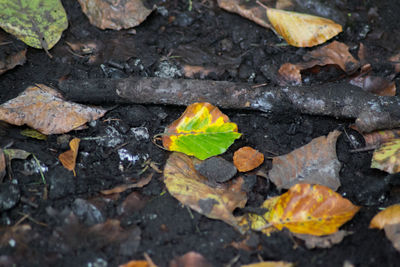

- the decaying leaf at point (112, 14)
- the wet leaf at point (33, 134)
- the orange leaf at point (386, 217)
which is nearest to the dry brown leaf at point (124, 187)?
the wet leaf at point (33, 134)

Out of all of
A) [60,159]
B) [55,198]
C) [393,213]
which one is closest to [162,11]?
[60,159]

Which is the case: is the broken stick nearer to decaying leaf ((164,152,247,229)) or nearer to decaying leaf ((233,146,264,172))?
decaying leaf ((233,146,264,172))

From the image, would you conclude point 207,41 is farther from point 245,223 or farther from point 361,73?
point 245,223

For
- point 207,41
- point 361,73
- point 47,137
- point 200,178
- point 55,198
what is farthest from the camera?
point 207,41

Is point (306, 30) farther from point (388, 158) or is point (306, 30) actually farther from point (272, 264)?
point (272, 264)

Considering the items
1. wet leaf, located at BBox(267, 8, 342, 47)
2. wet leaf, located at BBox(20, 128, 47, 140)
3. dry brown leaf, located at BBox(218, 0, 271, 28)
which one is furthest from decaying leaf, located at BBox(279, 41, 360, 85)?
wet leaf, located at BBox(20, 128, 47, 140)

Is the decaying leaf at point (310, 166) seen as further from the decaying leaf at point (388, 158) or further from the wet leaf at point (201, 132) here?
the wet leaf at point (201, 132)

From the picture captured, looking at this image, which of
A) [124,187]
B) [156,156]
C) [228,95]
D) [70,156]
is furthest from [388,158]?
[70,156]
